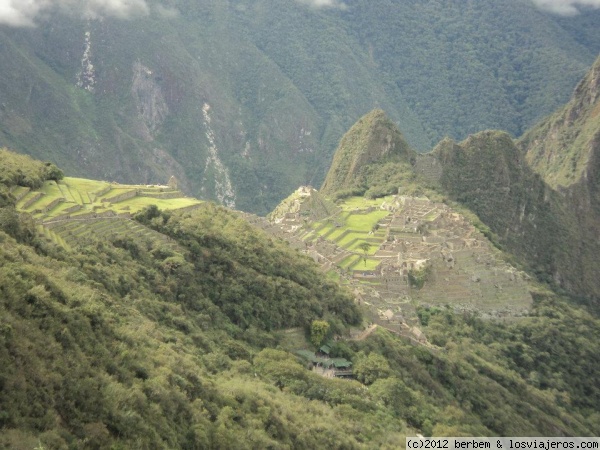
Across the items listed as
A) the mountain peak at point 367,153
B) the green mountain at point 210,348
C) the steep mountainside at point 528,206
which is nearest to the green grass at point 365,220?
the green mountain at point 210,348

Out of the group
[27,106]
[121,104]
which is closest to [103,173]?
[27,106]

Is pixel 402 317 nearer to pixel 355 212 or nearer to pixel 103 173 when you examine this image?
pixel 355 212

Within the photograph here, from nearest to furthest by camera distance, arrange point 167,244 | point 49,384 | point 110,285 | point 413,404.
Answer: point 49,384 < point 110,285 < point 413,404 < point 167,244

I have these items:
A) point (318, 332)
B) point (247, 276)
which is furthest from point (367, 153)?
point (318, 332)

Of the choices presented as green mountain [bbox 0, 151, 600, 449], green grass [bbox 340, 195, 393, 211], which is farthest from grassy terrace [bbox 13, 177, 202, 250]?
green grass [bbox 340, 195, 393, 211]

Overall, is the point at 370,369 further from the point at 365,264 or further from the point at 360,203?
the point at 360,203

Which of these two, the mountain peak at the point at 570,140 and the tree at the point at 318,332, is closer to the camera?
the tree at the point at 318,332

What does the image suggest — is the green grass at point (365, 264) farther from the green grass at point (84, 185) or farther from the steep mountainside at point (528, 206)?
the steep mountainside at point (528, 206)
